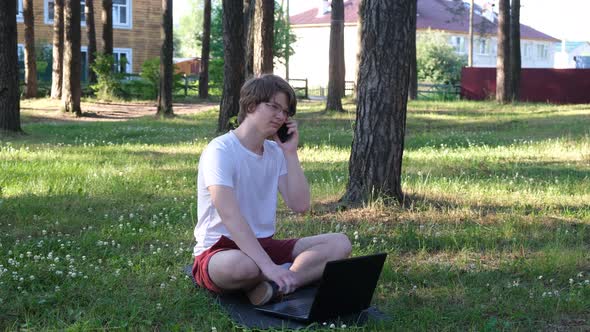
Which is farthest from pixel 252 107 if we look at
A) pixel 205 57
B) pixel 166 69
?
pixel 205 57

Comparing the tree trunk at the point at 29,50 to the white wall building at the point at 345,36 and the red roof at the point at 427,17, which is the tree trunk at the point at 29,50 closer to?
the white wall building at the point at 345,36

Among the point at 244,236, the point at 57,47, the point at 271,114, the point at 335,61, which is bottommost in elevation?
the point at 244,236

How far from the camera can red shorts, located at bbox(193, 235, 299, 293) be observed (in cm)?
497

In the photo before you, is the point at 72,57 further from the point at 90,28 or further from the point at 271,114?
A: the point at 271,114

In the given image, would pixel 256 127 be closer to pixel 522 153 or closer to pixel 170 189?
pixel 170 189

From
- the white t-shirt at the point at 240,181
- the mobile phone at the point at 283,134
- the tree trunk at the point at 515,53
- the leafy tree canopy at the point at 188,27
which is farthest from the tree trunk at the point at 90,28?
the leafy tree canopy at the point at 188,27

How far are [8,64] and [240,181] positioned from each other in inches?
501

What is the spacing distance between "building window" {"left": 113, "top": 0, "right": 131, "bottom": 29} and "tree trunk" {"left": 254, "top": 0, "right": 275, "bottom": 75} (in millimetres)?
31584

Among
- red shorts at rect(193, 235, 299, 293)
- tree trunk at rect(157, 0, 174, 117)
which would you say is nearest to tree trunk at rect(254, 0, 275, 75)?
tree trunk at rect(157, 0, 174, 117)

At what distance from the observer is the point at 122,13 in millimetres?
46562

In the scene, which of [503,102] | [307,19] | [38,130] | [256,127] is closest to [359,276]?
[256,127]

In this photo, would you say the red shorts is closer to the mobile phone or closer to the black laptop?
the black laptop

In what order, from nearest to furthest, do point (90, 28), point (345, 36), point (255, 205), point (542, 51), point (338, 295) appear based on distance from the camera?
point (338, 295)
point (255, 205)
point (90, 28)
point (345, 36)
point (542, 51)

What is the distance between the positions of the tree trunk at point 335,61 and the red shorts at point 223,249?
19.5 meters
